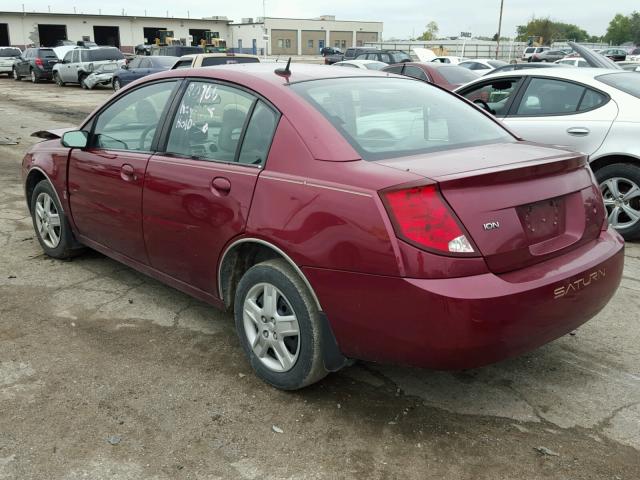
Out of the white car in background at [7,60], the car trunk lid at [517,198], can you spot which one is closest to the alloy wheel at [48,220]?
the car trunk lid at [517,198]

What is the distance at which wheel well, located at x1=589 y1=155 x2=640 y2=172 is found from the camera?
583cm

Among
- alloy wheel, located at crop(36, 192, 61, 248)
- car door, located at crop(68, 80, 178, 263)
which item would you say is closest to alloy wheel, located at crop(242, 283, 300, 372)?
car door, located at crop(68, 80, 178, 263)

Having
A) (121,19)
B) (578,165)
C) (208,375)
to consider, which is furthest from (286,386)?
(121,19)

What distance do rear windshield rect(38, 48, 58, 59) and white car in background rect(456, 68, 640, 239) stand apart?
95.6 feet

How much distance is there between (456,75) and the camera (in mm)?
12914

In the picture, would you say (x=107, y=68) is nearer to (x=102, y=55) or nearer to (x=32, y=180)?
(x=102, y=55)

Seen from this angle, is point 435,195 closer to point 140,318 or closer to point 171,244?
point 171,244

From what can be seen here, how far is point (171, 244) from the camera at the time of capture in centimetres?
378

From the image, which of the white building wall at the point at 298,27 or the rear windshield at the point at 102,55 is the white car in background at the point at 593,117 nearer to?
the rear windshield at the point at 102,55

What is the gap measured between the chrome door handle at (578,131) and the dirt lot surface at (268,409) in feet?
7.65

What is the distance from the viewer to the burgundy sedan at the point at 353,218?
263cm

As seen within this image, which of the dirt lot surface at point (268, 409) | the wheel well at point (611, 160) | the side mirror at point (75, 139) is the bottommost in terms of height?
the dirt lot surface at point (268, 409)

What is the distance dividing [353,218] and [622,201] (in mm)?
4144

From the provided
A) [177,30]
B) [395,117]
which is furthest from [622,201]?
[177,30]
